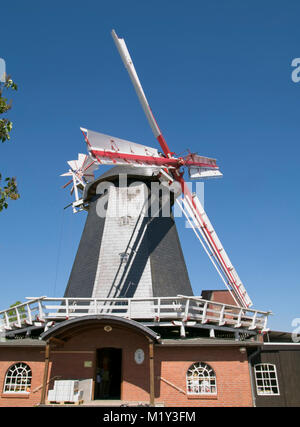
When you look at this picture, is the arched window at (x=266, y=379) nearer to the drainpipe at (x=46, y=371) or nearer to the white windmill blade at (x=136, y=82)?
the drainpipe at (x=46, y=371)

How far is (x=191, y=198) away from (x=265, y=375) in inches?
334

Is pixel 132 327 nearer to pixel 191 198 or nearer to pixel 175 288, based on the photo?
pixel 175 288

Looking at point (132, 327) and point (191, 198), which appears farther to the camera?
point (191, 198)

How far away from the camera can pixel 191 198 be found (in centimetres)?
1673

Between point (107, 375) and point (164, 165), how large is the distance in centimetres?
997

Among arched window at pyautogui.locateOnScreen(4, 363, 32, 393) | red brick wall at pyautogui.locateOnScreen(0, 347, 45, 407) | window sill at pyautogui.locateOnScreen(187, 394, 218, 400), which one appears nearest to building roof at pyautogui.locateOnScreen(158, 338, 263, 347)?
window sill at pyautogui.locateOnScreen(187, 394, 218, 400)

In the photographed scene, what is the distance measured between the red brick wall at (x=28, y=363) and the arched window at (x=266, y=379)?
844 cm

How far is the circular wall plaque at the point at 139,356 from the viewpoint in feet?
38.8

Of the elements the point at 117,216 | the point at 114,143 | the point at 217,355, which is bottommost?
the point at 217,355

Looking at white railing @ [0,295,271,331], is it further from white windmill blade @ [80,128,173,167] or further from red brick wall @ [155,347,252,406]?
white windmill blade @ [80,128,173,167]

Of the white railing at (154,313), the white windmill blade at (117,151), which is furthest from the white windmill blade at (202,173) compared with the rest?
the white railing at (154,313)

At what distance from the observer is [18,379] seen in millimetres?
12148

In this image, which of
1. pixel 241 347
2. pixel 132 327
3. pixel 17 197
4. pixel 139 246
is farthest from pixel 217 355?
pixel 17 197

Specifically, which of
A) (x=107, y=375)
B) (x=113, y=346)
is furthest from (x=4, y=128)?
(x=107, y=375)
